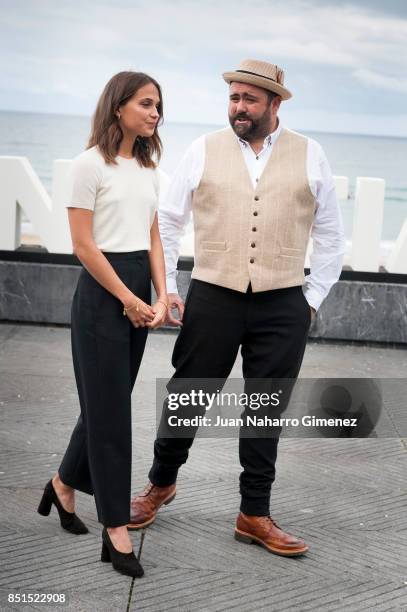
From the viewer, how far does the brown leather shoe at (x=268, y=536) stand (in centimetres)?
429


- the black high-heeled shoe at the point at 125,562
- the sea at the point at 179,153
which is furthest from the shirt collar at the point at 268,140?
the sea at the point at 179,153

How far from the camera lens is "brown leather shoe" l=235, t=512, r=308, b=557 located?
169 inches

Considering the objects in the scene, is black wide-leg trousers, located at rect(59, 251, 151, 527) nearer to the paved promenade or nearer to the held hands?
the held hands

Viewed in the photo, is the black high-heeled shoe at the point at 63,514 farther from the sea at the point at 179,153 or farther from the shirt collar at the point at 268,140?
the sea at the point at 179,153

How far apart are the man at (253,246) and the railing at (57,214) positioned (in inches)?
161

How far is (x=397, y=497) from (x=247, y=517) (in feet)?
3.33

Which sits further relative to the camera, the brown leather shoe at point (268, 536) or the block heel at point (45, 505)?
the block heel at point (45, 505)

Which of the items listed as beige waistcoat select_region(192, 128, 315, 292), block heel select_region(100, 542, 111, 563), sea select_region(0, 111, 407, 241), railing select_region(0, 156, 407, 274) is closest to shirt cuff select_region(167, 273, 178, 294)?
beige waistcoat select_region(192, 128, 315, 292)

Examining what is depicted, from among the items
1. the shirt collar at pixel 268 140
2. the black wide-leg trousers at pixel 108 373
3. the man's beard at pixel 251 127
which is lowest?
the black wide-leg trousers at pixel 108 373

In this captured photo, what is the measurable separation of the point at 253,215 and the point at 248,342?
0.56m

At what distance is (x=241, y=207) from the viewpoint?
4.15 meters

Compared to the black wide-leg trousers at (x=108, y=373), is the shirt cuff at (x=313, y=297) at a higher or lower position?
higher

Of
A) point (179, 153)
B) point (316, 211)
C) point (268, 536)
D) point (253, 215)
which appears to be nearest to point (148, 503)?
point (268, 536)

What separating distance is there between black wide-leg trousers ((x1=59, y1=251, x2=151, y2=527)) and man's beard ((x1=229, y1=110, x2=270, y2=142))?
2.14ft
